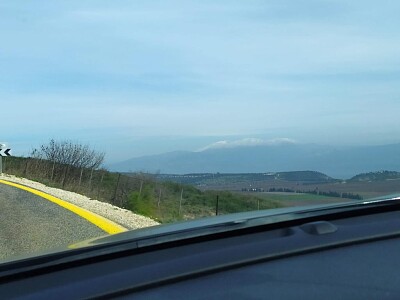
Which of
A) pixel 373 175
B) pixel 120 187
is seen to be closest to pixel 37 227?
pixel 373 175

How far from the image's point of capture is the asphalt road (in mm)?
10364

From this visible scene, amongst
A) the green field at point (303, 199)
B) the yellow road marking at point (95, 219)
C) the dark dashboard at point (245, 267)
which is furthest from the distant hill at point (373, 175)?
the dark dashboard at point (245, 267)

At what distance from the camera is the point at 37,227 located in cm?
1248

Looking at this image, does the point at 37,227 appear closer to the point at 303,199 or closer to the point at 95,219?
the point at 95,219

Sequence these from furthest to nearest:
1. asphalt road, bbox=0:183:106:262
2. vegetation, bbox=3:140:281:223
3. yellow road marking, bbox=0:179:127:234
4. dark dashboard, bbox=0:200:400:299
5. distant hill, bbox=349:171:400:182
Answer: vegetation, bbox=3:140:281:223 < distant hill, bbox=349:171:400:182 < yellow road marking, bbox=0:179:127:234 < asphalt road, bbox=0:183:106:262 < dark dashboard, bbox=0:200:400:299

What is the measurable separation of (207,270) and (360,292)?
44 cm

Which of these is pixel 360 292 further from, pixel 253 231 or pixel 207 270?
pixel 253 231

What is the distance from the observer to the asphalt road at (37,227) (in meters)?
10.4

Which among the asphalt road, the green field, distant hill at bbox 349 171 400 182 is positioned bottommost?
the asphalt road

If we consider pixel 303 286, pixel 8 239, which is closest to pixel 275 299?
pixel 303 286

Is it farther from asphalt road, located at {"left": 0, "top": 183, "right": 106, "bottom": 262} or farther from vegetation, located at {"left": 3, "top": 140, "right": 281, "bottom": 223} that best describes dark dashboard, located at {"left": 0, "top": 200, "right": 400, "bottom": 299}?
vegetation, located at {"left": 3, "top": 140, "right": 281, "bottom": 223}

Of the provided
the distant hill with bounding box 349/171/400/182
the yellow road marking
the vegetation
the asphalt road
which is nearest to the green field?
the distant hill with bounding box 349/171/400/182

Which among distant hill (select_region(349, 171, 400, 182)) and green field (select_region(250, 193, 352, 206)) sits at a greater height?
distant hill (select_region(349, 171, 400, 182))

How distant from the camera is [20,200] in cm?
1808
